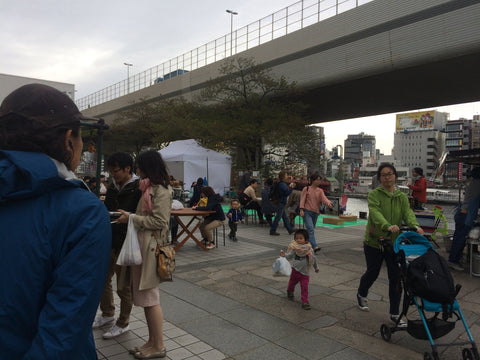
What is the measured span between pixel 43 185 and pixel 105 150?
66177mm

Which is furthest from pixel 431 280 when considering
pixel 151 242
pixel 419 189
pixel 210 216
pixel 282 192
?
pixel 419 189

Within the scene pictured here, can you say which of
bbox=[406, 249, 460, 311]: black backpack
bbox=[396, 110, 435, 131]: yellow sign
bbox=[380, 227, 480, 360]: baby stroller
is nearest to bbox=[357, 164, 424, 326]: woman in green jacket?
bbox=[380, 227, 480, 360]: baby stroller

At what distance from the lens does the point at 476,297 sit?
17.6ft

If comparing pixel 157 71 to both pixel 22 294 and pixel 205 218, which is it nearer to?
pixel 205 218

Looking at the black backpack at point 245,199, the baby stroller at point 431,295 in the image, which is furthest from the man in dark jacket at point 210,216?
the baby stroller at point 431,295

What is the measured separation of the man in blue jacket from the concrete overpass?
19146mm

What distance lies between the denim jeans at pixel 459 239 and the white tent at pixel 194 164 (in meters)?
13.2

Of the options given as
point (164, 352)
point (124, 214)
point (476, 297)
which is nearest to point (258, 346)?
point (164, 352)

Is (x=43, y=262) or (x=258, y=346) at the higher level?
(x=43, y=262)

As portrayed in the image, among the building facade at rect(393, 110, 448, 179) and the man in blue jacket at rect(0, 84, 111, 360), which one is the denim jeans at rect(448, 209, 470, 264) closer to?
the man in blue jacket at rect(0, 84, 111, 360)

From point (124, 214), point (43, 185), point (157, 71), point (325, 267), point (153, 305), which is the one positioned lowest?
point (325, 267)

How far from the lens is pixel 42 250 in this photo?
112 cm

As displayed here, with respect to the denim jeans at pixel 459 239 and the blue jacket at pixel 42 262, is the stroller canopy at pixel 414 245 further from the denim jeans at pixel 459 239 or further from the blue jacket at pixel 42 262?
the denim jeans at pixel 459 239

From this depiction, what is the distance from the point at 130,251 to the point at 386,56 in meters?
19.4
